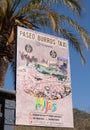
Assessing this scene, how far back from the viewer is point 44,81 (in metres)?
10.7

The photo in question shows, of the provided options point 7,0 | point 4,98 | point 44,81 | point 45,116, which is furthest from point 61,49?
point 7,0

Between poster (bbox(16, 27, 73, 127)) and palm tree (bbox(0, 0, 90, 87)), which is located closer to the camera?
poster (bbox(16, 27, 73, 127))

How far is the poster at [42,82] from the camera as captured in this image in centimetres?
1018

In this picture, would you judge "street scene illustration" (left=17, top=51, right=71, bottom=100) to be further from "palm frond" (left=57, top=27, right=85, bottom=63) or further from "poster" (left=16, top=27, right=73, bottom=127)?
"palm frond" (left=57, top=27, right=85, bottom=63)

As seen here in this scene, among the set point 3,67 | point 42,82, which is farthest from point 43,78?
point 3,67

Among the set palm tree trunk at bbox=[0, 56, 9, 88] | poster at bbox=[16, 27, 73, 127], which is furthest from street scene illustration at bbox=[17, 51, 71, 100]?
palm tree trunk at bbox=[0, 56, 9, 88]

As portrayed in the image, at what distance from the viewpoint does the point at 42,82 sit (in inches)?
417

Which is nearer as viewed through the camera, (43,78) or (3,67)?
(43,78)

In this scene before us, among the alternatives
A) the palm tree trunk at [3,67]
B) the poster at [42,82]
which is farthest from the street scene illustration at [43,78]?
the palm tree trunk at [3,67]

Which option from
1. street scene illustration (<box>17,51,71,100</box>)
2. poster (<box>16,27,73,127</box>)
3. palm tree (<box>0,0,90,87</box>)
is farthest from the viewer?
palm tree (<box>0,0,90,87</box>)

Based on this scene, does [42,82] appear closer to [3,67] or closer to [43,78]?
[43,78]

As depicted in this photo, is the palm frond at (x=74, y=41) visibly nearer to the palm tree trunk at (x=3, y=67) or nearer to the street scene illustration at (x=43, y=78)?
the palm tree trunk at (x=3, y=67)

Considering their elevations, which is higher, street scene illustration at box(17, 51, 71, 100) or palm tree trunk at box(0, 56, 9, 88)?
street scene illustration at box(17, 51, 71, 100)

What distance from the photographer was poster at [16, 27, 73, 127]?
1018 centimetres
